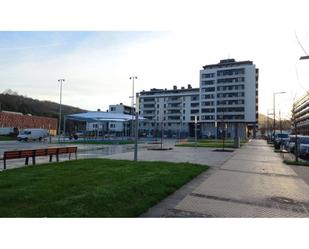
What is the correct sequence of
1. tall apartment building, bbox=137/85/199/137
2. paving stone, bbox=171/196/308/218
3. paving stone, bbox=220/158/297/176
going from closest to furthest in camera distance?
paving stone, bbox=171/196/308/218
paving stone, bbox=220/158/297/176
tall apartment building, bbox=137/85/199/137

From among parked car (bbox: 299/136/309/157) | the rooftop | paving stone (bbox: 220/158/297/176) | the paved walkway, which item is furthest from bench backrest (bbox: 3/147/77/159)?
the rooftop

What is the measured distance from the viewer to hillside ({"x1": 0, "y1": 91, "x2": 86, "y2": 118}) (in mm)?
106438

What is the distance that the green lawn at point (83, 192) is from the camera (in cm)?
637

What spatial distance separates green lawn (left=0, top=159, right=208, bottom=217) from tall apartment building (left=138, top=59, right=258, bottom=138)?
233ft

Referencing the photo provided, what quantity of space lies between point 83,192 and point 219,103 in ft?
302

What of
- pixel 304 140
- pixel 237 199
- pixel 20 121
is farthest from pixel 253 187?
pixel 20 121

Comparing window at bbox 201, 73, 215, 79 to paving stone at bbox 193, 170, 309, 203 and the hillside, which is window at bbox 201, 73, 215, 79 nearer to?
the hillside

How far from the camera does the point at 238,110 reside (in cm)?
9375

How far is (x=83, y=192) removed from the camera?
7.88 m

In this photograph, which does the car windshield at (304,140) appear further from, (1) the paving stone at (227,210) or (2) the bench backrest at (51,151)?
(1) the paving stone at (227,210)

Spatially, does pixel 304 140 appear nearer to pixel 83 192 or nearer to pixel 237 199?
pixel 237 199
